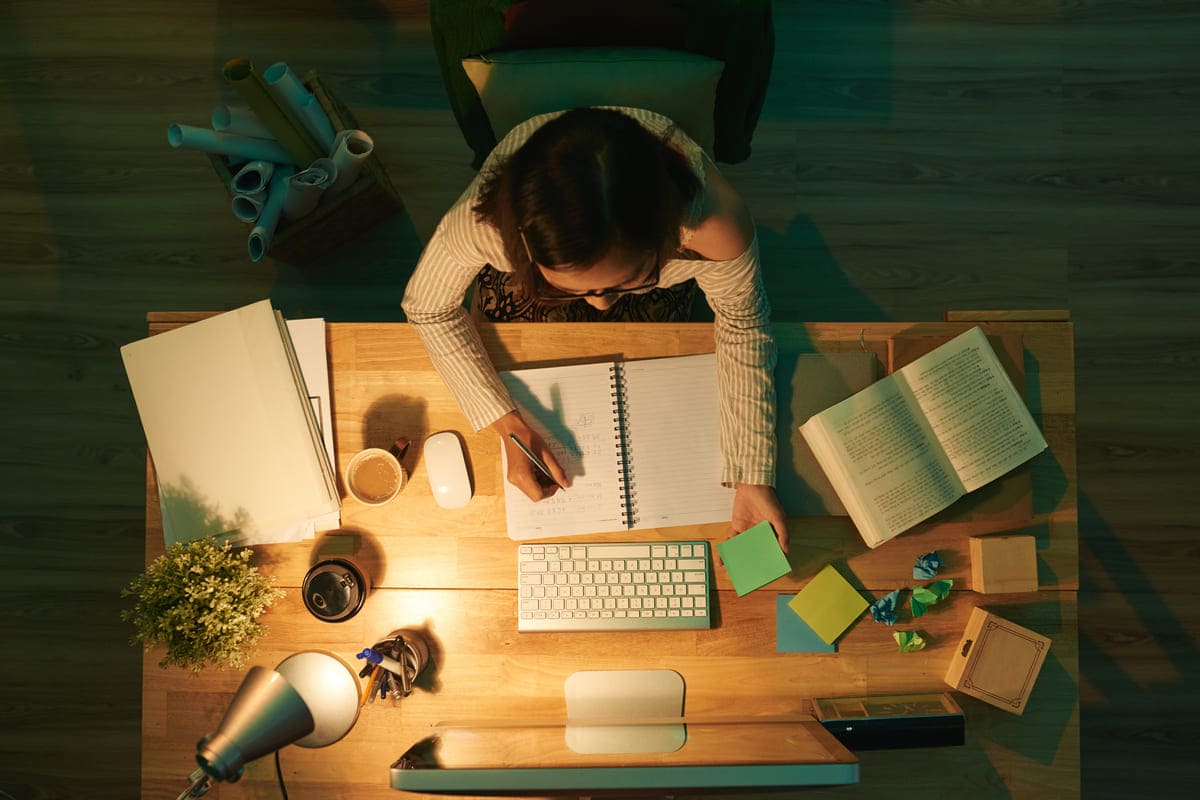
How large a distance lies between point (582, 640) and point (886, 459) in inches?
21.5

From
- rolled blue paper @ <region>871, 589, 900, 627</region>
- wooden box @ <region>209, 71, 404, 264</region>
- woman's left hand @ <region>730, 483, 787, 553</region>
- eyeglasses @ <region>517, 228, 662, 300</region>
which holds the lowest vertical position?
rolled blue paper @ <region>871, 589, 900, 627</region>

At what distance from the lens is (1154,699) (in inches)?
69.0

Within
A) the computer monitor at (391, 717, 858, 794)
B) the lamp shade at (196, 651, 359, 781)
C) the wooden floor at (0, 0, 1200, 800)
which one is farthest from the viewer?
the wooden floor at (0, 0, 1200, 800)

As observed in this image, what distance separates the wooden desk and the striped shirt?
66mm

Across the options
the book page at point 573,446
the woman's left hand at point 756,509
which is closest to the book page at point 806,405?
the woman's left hand at point 756,509

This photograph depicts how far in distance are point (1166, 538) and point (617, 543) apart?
59.3 inches

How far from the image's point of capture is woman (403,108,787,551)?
2.89 feet

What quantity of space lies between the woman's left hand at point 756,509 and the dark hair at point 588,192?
415 mm

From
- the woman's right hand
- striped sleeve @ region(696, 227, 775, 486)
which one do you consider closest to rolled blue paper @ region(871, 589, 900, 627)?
striped sleeve @ region(696, 227, 775, 486)

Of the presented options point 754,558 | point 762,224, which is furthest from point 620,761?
point 762,224

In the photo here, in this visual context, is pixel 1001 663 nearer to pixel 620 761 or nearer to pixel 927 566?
pixel 927 566

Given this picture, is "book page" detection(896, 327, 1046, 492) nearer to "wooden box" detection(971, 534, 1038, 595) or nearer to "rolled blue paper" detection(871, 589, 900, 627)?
"wooden box" detection(971, 534, 1038, 595)

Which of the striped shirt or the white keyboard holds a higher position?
the striped shirt

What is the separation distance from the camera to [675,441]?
119 cm
